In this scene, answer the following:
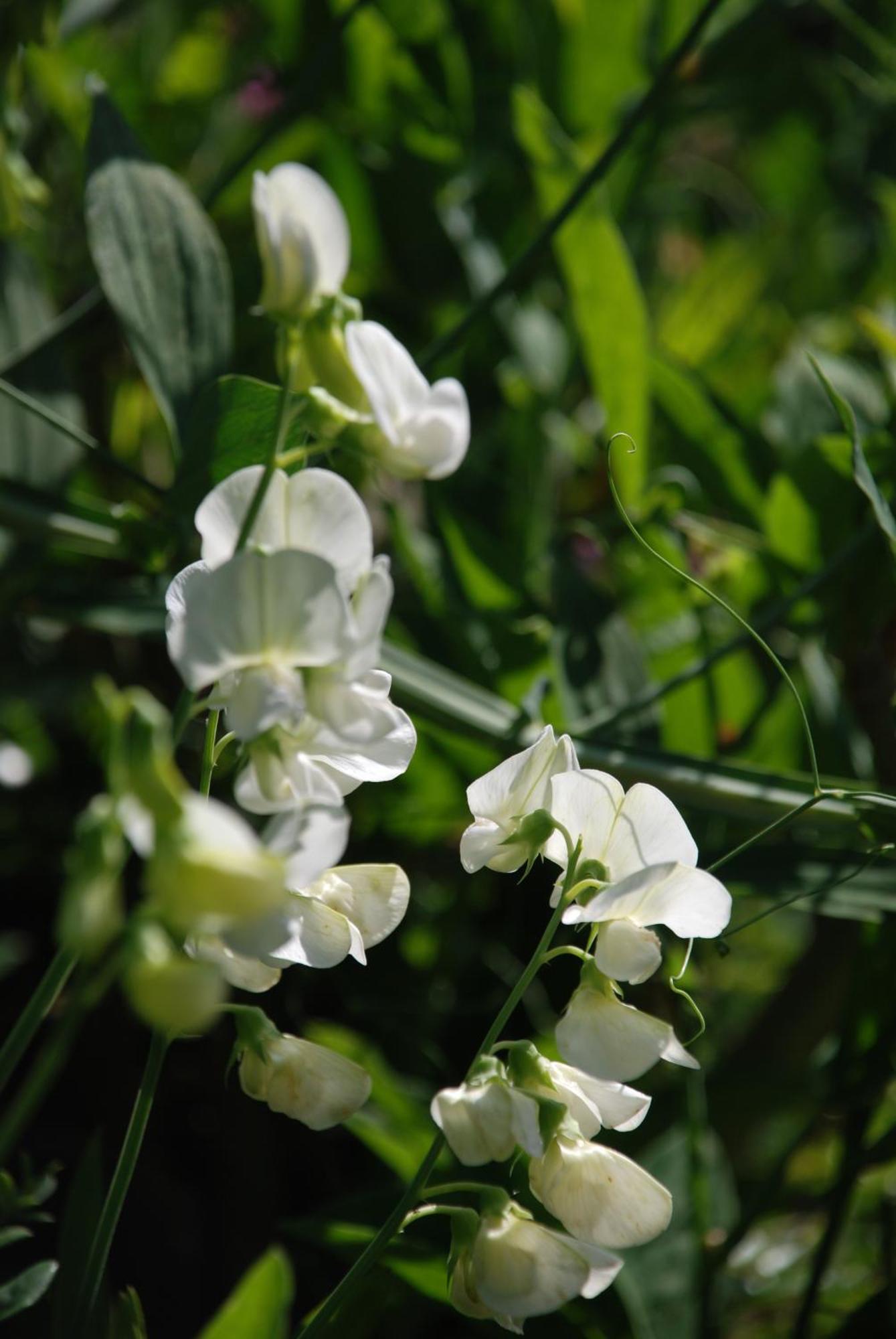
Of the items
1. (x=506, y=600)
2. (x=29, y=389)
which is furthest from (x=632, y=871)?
(x=29, y=389)

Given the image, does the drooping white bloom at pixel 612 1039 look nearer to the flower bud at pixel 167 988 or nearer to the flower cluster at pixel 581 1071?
the flower cluster at pixel 581 1071

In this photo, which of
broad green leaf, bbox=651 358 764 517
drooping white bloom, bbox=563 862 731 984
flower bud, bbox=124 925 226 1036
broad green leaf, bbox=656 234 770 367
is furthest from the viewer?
broad green leaf, bbox=656 234 770 367

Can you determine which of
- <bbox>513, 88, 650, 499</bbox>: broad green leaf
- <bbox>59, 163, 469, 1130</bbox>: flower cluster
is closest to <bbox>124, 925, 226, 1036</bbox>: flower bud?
<bbox>59, 163, 469, 1130</bbox>: flower cluster

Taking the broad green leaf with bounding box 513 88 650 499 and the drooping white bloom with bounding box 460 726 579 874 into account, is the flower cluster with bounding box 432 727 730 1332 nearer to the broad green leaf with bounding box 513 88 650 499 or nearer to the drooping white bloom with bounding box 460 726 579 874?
the drooping white bloom with bounding box 460 726 579 874

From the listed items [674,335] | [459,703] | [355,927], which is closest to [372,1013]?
[459,703]

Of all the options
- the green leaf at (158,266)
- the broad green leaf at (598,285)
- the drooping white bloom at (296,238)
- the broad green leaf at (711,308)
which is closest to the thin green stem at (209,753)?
the drooping white bloom at (296,238)

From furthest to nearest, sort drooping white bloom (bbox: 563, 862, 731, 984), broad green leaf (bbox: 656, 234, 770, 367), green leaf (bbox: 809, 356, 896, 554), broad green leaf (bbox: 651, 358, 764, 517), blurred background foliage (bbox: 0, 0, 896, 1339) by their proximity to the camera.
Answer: broad green leaf (bbox: 656, 234, 770, 367) < broad green leaf (bbox: 651, 358, 764, 517) < blurred background foliage (bbox: 0, 0, 896, 1339) < green leaf (bbox: 809, 356, 896, 554) < drooping white bloom (bbox: 563, 862, 731, 984)

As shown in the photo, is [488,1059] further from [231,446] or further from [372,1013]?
[372,1013]

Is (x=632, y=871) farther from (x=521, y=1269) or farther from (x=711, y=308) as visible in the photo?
(x=711, y=308)
